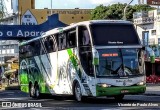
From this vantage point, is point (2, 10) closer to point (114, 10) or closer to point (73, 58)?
point (73, 58)

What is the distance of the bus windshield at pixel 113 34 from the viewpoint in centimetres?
2019

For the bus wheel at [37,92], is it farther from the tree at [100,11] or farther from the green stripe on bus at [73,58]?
the tree at [100,11]

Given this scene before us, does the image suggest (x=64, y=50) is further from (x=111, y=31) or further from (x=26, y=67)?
(x=26, y=67)

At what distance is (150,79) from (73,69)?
29.1 m

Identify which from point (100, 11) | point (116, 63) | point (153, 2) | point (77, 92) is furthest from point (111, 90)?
point (100, 11)

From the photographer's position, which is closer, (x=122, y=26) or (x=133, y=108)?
(x=133, y=108)

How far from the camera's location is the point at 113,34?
20.5 m

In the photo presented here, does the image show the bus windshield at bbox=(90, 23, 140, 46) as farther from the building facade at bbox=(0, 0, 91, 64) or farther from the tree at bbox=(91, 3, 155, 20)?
the building facade at bbox=(0, 0, 91, 64)

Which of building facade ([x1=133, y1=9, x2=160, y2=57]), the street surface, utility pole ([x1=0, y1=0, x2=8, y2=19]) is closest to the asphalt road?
the street surface

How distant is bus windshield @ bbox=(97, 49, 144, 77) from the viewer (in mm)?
19969

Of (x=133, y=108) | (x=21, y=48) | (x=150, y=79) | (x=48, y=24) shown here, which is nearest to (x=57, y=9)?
(x=150, y=79)

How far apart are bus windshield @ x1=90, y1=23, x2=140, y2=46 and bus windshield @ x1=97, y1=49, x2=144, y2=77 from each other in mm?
394

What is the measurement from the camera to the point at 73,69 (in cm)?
2194

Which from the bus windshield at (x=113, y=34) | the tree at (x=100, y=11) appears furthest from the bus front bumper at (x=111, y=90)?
the tree at (x=100, y=11)
